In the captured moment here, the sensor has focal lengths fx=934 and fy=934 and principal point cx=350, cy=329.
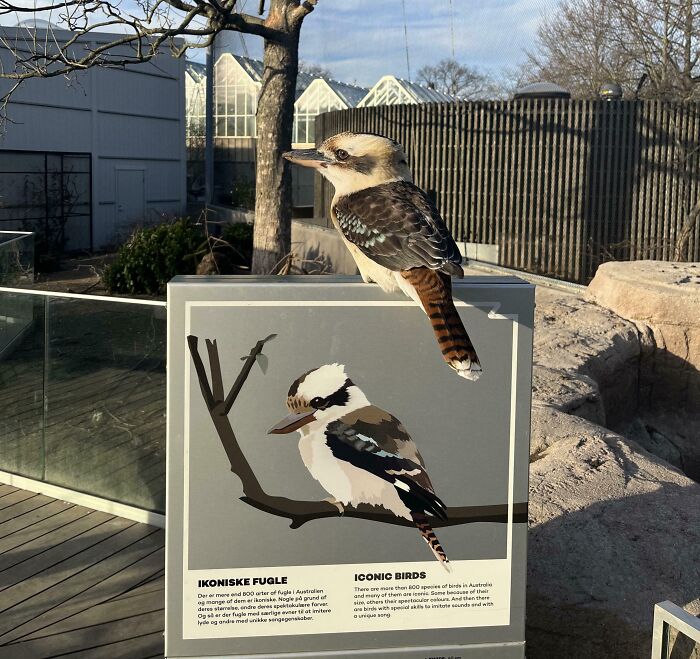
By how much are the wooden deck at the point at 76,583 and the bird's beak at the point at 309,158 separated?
2.26 metres

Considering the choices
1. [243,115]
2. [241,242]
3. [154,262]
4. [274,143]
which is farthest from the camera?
[243,115]

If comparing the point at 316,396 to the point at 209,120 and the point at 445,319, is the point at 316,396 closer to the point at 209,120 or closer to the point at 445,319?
the point at 445,319

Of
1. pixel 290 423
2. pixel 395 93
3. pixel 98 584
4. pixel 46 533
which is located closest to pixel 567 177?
pixel 46 533

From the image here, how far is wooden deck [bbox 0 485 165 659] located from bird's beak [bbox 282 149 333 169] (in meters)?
2.26

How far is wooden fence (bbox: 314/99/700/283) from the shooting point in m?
14.3

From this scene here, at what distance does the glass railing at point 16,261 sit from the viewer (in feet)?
Result: 35.4

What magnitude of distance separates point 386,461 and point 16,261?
9688mm

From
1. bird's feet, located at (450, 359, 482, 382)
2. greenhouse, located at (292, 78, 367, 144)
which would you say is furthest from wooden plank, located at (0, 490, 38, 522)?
greenhouse, located at (292, 78, 367, 144)

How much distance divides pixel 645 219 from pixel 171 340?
12.8 m

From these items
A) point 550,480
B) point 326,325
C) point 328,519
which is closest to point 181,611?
point 328,519

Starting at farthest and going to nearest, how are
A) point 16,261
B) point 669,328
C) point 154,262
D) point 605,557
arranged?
1. point 154,262
2. point 16,261
3. point 669,328
4. point 605,557

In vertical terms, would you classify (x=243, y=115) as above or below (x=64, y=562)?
above

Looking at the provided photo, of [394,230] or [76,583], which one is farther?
[76,583]

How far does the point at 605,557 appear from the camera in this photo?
4109 millimetres
